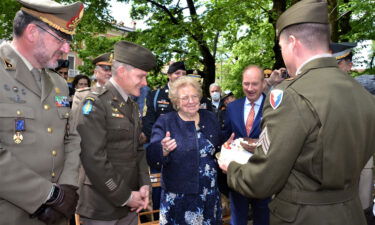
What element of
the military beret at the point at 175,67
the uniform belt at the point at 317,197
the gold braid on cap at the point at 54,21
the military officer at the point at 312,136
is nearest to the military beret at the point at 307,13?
the military officer at the point at 312,136

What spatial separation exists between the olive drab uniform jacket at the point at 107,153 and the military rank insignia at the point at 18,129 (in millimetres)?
653

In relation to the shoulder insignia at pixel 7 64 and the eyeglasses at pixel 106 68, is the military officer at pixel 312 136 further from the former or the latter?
the eyeglasses at pixel 106 68

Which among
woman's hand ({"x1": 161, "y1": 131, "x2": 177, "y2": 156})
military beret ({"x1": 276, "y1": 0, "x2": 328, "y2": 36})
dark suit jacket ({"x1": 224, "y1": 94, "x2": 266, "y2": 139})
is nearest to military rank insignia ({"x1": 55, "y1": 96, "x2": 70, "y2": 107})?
woman's hand ({"x1": 161, "y1": 131, "x2": 177, "y2": 156})

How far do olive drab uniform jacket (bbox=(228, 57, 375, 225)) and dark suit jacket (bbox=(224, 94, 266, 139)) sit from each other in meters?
1.96

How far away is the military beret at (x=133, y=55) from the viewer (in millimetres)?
3037

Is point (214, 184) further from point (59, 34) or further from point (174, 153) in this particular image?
point (59, 34)

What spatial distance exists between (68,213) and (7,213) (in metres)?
0.35

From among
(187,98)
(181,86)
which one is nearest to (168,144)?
(187,98)

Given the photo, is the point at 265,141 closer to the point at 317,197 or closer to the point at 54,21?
the point at 317,197

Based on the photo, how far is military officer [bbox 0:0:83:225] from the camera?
73.9 inches

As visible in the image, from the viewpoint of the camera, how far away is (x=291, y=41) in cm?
199

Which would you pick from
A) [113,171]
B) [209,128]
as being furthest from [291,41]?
[113,171]

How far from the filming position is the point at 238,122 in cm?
404

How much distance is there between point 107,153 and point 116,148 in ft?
0.29
